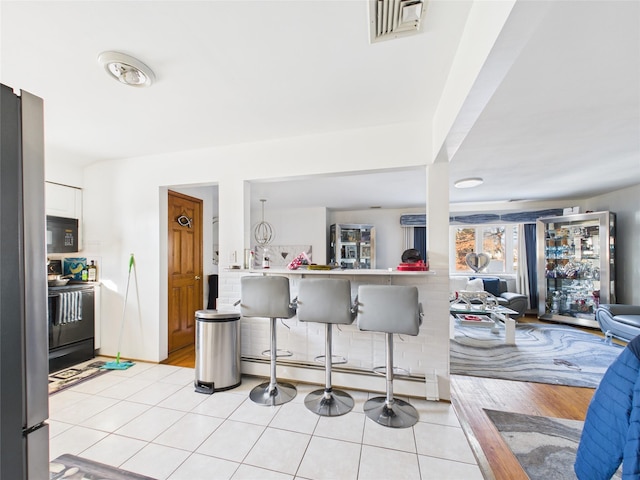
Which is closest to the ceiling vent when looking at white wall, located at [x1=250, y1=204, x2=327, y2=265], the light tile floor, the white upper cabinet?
the light tile floor

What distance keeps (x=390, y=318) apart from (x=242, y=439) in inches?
52.4

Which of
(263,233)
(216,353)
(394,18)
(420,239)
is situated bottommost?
(216,353)

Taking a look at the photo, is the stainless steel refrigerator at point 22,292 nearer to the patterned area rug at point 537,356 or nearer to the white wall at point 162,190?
the white wall at point 162,190

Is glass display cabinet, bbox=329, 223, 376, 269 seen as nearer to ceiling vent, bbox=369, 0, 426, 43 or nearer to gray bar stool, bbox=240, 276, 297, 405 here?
gray bar stool, bbox=240, 276, 297, 405

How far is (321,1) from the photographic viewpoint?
126cm

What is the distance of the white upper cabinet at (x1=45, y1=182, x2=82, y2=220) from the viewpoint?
3.11 metres

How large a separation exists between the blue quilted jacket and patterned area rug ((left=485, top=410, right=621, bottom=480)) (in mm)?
850

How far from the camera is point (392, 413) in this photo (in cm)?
214

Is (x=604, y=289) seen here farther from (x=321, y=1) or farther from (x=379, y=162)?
(x=321, y=1)

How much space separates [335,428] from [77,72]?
2.98 m

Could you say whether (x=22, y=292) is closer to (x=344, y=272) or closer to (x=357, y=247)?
(x=344, y=272)

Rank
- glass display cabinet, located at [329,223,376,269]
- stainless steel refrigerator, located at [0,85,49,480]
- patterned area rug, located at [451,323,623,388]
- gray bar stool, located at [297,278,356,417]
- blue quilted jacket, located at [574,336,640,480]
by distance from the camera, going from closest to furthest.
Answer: stainless steel refrigerator, located at [0,85,49,480] → blue quilted jacket, located at [574,336,640,480] → gray bar stool, located at [297,278,356,417] → patterned area rug, located at [451,323,623,388] → glass display cabinet, located at [329,223,376,269]

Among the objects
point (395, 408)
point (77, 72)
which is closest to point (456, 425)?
point (395, 408)

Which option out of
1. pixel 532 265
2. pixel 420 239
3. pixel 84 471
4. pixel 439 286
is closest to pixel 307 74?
pixel 439 286
